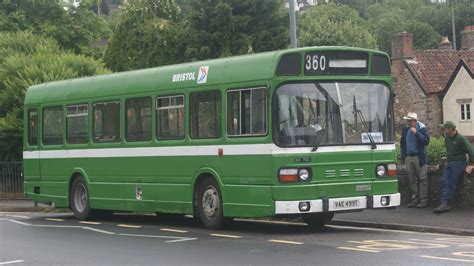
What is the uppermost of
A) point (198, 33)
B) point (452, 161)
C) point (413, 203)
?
point (198, 33)

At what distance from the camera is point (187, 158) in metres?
15.0

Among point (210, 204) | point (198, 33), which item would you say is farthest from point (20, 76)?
point (198, 33)

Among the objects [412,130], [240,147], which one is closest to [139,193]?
[240,147]

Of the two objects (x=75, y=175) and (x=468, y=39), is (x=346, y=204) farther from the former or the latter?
(x=468, y=39)

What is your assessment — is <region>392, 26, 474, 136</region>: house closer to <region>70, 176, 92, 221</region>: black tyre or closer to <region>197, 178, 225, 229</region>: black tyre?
<region>70, 176, 92, 221</region>: black tyre

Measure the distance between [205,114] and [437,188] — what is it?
5.47 metres

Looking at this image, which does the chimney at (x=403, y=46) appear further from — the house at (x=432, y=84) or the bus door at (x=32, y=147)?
the bus door at (x=32, y=147)

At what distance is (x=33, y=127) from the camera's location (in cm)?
1995

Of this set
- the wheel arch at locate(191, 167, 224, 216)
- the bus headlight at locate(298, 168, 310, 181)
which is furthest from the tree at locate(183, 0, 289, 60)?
the bus headlight at locate(298, 168, 310, 181)

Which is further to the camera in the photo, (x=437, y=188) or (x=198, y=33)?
(x=198, y=33)

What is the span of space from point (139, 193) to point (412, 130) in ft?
19.0

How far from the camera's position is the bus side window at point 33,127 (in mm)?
19844

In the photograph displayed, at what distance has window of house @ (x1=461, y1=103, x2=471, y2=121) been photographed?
169 ft

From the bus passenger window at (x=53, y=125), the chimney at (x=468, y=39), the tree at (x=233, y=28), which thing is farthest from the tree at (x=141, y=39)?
the bus passenger window at (x=53, y=125)
